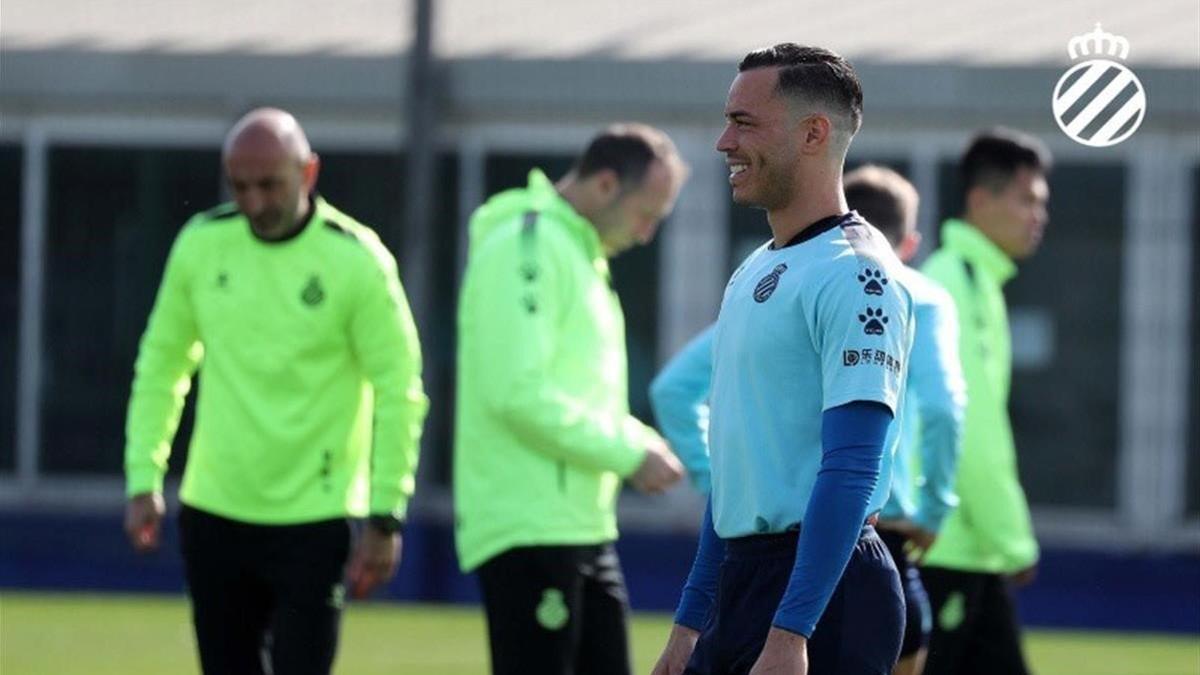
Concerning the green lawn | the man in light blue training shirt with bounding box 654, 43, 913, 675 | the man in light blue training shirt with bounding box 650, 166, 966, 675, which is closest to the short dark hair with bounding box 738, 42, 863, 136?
the man in light blue training shirt with bounding box 654, 43, 913, 675

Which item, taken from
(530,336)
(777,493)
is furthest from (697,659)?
(530,336)

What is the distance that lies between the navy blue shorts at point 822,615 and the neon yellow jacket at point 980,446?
9.75ft

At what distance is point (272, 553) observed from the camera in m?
7.28

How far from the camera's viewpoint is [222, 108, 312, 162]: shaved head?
23.9 feet

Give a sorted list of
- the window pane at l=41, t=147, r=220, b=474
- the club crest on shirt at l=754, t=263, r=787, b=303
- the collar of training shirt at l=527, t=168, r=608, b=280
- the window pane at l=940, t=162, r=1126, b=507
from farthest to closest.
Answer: the window pane at l=41, t=147, r=220, b=474 → the window pane at l=940, t=162, r=1126, b=507 → the collar of training shirt at l=527, t=168, r=608, b=280 → the club crest on shirt at l=754, t=263, r=787, b=303

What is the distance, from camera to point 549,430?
6.93m

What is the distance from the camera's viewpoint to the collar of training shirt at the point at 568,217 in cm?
728

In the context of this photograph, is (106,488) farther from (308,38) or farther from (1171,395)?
(1171,395)

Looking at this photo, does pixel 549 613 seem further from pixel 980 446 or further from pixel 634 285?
pixel 634 285

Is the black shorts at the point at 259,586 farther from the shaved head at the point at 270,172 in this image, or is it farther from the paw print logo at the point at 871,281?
the paw print logo at the point at 871,281

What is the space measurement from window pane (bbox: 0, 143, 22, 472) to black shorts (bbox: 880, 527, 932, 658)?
1245 cm

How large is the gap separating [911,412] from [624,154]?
1.12 meters

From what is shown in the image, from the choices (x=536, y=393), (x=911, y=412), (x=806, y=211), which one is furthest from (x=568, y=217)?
(x=806, y=211)

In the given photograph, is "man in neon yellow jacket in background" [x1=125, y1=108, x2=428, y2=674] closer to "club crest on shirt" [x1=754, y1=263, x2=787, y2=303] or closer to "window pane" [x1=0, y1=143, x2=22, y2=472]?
"club crest on shirt" [x1=754, y1=263, x2=787, y2=303]
